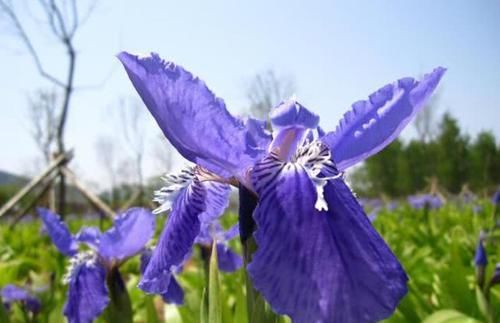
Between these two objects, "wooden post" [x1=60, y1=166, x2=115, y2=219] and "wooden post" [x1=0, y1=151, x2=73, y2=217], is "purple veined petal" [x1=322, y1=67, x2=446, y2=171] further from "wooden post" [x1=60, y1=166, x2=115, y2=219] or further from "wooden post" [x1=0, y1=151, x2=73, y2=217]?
"wooden post" [x1=0, y1=151, x2=73, y2=217]

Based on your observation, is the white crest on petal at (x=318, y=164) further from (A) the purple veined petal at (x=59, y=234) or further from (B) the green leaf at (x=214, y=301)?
(A) the purple veined petal at (x=59, y=234)

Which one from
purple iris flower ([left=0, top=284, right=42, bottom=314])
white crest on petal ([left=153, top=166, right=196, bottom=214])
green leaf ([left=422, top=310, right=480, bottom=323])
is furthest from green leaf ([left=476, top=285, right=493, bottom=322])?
purple iris flower ([left=0, top=284, right=42, bottom=314])

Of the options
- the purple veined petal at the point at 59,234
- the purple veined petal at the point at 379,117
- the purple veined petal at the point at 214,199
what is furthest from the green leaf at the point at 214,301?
the purple veined petal at the point at 59,234

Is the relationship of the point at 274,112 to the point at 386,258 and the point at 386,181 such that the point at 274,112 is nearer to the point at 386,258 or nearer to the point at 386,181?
the point at 386,258

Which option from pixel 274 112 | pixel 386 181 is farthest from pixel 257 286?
pixel 386 181

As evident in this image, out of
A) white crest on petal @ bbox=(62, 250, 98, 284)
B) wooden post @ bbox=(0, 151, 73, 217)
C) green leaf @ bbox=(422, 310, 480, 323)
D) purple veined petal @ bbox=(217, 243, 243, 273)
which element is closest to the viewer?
green leaf @ bbox=(422, 310, 480, 323)

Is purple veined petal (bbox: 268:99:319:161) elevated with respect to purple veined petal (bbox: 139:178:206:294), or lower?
elevated

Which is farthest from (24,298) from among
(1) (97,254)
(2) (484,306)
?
Result: (2) (484,306)
